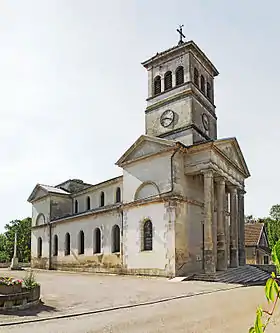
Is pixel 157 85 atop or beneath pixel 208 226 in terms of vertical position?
atop

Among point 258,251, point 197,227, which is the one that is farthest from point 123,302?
→ point 258,251

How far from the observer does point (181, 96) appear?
3077 centimetres

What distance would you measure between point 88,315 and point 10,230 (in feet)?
187

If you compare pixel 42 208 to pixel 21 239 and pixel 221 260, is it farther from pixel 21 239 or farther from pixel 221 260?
pixel 221 260

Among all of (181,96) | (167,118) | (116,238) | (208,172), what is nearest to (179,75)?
(181,96)

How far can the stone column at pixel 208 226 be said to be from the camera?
78.9 ft

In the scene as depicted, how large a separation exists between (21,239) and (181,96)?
38.7 metres

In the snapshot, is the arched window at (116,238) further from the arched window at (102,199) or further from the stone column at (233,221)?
the stone column at (233,221)

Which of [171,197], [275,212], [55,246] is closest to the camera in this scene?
[171,197]

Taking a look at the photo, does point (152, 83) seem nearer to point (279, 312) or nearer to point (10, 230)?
point (279, 312)

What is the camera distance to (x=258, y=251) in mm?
42469

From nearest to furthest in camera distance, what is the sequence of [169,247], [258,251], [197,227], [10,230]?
[169,247] < [197,227] < [258,251] < [10,230]

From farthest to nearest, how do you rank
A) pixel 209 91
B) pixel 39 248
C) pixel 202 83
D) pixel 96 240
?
pixel 39 248 < pixel 209 91 < pixel 202 83 < pixel 96 240

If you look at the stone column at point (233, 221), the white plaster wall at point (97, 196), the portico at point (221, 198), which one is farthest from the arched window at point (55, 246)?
the stone column at point (233, 221)
